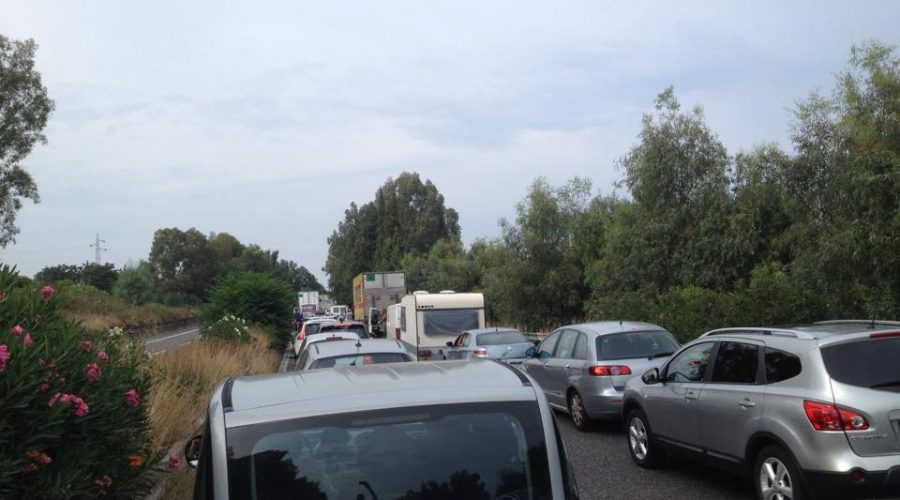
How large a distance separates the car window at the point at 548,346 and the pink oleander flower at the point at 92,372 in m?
8.97

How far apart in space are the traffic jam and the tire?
0.03 meters

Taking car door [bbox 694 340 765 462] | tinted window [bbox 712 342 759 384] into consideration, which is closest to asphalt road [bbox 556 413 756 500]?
car door [bbox 694 340 765 462]

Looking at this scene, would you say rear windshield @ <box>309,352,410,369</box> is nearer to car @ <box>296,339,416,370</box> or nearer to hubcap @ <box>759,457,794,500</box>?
car @ <box>296,339,416,370</box>

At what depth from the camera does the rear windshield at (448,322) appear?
25344 millimetres

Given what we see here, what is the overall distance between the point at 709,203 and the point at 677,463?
693 inches

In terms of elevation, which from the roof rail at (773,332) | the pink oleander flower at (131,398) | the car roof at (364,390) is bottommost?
the pink oleander flower at (131,398)

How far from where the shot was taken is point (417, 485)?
140 inches

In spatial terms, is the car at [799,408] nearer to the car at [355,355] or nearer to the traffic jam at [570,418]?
the traffic jam at [570,418]

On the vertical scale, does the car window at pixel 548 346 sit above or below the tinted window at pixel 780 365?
below

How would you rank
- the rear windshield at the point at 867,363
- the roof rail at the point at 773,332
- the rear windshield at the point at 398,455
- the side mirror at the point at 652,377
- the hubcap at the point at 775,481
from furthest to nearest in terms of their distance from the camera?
the side mirror at the point at 652,377
the roof rail at the point at 773,332
the hubcap at the point at 775,481
the rear windshield at the point at 867,363
the rear windshield at the point at 398,455

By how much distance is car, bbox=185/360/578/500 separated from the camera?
352cm

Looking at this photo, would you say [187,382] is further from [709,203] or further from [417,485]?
[709,203]

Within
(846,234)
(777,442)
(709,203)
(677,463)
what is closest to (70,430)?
(777,442)

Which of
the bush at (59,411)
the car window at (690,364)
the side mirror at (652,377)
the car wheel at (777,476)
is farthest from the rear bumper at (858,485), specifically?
the bush at (59,411)
